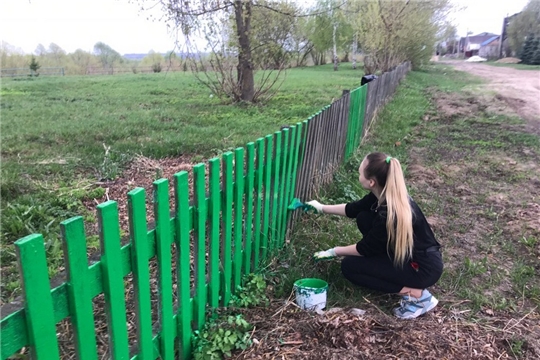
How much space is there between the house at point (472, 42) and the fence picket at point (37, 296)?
108116 mm

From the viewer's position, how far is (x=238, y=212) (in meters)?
2.77

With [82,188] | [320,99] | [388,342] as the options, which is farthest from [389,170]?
[320,99]

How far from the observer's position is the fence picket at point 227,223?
8.19ft

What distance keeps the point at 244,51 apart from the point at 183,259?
9642 mm

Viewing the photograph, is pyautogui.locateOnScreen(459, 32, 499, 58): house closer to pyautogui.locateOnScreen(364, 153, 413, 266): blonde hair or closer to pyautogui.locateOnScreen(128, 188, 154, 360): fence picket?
pyautogui.locateOnScreen(364, 153, 413, 266): blonde hair

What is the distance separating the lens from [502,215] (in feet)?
15.6

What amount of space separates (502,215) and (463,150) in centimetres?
322

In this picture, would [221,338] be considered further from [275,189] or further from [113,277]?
[275,189]

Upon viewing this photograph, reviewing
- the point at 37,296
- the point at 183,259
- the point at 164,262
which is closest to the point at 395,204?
the point at 183,259

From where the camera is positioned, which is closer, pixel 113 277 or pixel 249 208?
pixel 113 277

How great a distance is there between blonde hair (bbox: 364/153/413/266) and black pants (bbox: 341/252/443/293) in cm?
8

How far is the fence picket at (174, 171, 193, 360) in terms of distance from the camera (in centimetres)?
205

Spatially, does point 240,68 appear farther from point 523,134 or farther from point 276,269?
point 276,269

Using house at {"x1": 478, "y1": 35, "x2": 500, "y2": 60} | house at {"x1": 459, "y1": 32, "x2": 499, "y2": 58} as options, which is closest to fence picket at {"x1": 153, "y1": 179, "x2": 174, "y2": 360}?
house at {"x1": 478, "y1": 35, "x2": 500, "y2": 60}
